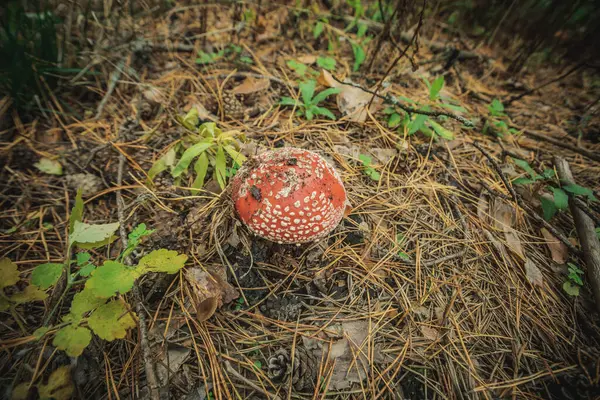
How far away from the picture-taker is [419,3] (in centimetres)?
365

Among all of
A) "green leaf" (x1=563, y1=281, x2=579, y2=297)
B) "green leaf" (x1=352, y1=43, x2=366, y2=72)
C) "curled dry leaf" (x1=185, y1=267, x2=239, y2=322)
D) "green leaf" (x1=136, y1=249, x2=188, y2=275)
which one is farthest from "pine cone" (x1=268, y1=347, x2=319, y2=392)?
"green leaf" (x1=352, y1=43, x2=366, y2=72)

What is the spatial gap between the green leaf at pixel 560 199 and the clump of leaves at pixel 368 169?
1260 millimetres

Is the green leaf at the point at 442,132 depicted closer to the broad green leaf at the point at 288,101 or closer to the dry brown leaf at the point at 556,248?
the dry brown leaf at the point at 556,248

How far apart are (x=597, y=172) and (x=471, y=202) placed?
4.59ft

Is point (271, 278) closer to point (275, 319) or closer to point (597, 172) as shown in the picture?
point (275, 319)

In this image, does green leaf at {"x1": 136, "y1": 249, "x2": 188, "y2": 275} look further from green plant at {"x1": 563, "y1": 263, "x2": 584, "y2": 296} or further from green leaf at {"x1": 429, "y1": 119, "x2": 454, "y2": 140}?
green plant at {"x1": 563, "y1": 263, "x2": 584, "y2": 296}

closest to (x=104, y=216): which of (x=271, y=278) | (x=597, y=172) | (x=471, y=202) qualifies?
(x=271, y=278)

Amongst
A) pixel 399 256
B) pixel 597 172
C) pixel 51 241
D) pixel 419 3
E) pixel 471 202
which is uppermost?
pixel 419 3

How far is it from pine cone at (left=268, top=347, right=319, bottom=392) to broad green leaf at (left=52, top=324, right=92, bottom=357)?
905mm

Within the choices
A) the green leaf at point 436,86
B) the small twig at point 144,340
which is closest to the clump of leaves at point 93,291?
the small twig at point 144,340

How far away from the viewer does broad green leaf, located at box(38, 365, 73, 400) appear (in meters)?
1.22

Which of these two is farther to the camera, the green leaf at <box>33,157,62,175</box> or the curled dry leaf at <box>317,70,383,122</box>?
the curled dry leaf at <box>317,70,383,122</box>

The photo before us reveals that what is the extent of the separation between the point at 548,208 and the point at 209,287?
8.17 feet

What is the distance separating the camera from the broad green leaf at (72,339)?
1233 mm
